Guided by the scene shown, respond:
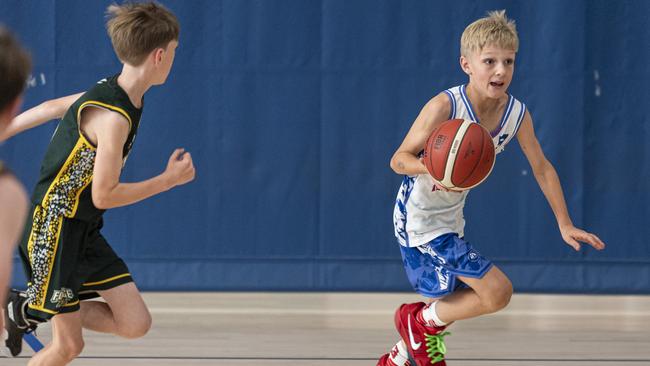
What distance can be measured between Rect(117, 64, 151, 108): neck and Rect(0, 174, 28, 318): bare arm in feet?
4.79

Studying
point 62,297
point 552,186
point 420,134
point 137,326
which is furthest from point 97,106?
point 552,186

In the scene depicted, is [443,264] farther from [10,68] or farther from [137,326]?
[10,68]

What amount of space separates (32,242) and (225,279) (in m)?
2.19

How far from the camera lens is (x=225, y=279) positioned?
5.02m

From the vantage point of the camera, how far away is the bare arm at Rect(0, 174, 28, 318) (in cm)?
141

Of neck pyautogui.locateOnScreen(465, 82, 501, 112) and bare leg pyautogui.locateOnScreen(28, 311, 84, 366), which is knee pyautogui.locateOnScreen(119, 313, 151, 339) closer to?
bare leg pyautogui.locateOnScreen(28, 311, 84, 366)

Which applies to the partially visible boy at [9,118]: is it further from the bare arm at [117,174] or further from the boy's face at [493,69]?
the boy's face at [493,69]

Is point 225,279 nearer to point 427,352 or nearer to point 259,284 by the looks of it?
point 259,284

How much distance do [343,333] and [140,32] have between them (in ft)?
6.15

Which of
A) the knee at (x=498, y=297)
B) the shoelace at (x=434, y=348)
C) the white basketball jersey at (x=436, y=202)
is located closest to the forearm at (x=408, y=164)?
the white basketball jersey at (x=436, y=202)

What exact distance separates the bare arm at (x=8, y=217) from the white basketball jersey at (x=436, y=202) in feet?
6.86

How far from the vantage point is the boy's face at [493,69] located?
3.37m

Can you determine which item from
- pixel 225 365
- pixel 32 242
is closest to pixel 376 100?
pixel 225 365

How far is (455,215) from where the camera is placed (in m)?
3.43
